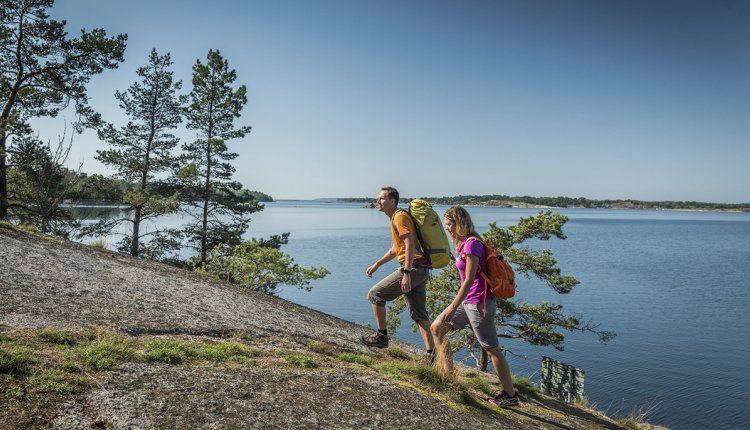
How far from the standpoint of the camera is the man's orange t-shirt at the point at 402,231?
5895 mm

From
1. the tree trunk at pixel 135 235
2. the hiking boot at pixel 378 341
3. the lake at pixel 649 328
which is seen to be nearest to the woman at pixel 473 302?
the hiking boot at pixel 378 341

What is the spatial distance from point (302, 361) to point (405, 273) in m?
1.69

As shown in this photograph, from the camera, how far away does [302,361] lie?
5.20m

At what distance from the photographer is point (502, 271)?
16.6 ft

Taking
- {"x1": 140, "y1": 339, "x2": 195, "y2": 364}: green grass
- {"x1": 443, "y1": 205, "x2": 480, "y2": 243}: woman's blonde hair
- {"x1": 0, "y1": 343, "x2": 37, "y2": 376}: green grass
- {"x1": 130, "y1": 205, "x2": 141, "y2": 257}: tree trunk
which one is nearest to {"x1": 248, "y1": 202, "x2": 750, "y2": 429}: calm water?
{"x1": 130, "y1": 205, "x2": 141, "y2": 257}: tree trunk

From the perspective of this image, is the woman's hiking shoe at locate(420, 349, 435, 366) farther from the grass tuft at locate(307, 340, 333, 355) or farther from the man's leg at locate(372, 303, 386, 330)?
the grass tuft at locate(307, 340, 333, 355)

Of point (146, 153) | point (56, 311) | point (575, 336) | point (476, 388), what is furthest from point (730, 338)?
point (146, 153)

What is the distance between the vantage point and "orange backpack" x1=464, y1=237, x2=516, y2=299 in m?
5.02

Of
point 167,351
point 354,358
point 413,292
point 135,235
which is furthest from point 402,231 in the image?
point 135,235

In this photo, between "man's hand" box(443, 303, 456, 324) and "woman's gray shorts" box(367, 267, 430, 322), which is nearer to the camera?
"man's hand" box(443, 303, 456, 324)

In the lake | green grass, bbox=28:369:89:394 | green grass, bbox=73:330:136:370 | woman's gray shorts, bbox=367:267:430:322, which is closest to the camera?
green grass, bbox=28:369:89:394

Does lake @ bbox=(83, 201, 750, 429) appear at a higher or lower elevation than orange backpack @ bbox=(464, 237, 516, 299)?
lower

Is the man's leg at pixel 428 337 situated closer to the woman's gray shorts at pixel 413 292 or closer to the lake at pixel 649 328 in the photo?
the woman's gray shorts at pixel 413 292

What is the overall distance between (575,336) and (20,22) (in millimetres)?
29364
